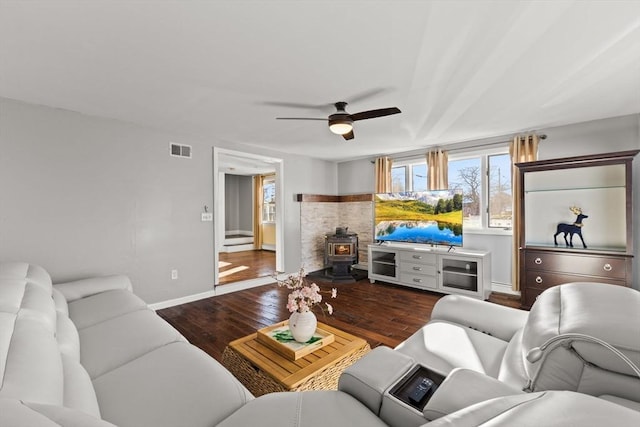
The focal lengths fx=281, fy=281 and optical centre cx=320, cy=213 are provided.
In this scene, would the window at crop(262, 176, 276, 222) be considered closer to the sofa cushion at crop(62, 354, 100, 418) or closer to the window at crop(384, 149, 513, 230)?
the window at crop(384, 149, 513, 230)

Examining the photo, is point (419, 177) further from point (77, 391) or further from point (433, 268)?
point (77, 391)

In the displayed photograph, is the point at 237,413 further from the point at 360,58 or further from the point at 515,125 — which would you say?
the point at 515,125

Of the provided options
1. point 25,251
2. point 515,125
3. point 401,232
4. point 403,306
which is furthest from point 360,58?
point 25,251

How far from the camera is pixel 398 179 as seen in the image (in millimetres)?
5387

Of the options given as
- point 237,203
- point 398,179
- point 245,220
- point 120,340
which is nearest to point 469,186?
point 398,179

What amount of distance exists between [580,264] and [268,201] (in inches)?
269

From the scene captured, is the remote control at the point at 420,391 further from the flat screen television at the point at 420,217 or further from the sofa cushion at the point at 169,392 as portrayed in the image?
A: the flat screen television at the point at 420,217

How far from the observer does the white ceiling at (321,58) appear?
1.57 metres

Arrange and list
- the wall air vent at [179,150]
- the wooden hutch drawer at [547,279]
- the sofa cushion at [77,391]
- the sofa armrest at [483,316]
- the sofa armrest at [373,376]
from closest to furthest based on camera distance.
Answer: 1. the sofa cushion at [77,391]
2. the sofa armrest at [373,376]
3. the sofa armrest at [483,316]
4. the wooden hutch drawer at [547,279]
5. the wall air vent at [179,150]

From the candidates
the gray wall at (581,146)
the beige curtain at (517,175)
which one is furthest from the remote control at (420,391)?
the gray wall at (581,146)

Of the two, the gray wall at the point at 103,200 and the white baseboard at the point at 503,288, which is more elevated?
the gray wall at the point at 103,200

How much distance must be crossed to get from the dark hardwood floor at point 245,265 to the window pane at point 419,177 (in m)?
3.16

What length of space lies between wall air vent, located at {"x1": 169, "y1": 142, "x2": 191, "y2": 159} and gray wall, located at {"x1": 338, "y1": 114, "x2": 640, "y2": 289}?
4.36 meters

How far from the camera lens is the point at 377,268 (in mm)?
Answer: 4906
